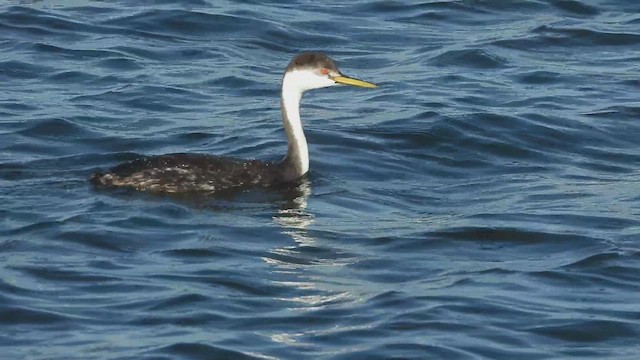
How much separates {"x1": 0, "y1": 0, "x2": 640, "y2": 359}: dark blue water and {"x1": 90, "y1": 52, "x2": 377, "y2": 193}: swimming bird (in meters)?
0.15

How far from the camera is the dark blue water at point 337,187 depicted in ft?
37.9

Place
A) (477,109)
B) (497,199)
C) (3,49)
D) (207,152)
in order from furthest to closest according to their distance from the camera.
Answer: (3,49)
(477,109)
(207,152)
(497,199)

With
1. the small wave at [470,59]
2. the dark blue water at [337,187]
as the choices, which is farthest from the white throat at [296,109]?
the small wave at [470,59]

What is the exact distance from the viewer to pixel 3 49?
20094 millimetres

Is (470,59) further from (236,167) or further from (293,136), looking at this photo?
(236,167)

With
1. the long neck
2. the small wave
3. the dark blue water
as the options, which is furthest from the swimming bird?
the small wave

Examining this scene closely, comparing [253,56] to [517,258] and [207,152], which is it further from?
[517,258]

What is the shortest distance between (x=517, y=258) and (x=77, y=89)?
22.2ft

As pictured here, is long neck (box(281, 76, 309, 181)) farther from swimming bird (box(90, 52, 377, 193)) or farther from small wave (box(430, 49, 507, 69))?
small wave (box(430, 49, 507, 69))

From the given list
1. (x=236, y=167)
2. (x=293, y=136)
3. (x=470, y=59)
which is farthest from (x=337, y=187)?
(x=470, y=59)

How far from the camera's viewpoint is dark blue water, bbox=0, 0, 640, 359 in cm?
1154

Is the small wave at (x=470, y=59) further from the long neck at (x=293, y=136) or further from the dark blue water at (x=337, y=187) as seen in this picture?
the long neck at (x=293, y=136)

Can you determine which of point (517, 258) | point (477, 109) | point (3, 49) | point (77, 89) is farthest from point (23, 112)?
point (517, 258)

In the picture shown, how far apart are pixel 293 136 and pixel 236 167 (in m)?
0.84
